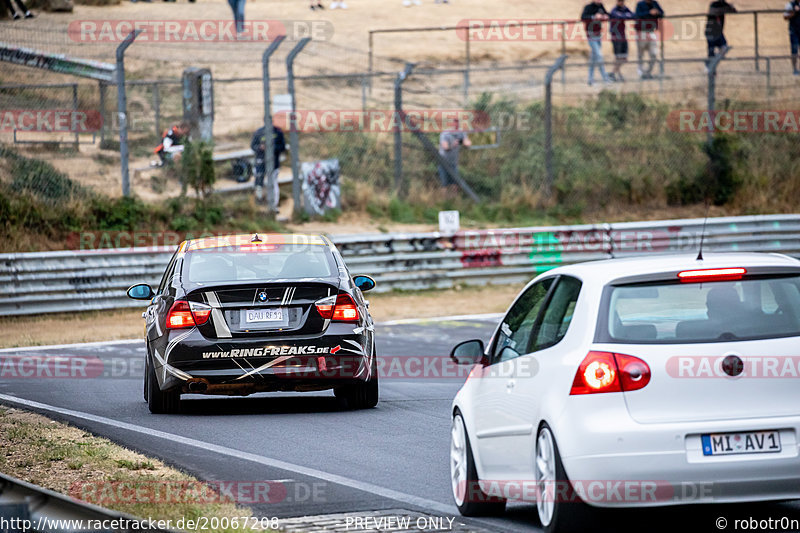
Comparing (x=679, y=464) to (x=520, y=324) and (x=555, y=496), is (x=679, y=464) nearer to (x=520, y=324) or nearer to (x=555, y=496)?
(x=555, y=496)

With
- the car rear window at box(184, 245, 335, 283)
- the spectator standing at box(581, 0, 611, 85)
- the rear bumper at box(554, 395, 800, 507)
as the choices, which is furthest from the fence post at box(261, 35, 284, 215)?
the rear bumper at box(554, 395, 800, 507)

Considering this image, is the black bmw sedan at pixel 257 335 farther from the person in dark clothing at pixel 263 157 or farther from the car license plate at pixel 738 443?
the person in dark clothing at pixel 263 157

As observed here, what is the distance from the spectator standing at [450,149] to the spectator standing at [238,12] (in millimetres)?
10360

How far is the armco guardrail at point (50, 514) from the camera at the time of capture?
477cm

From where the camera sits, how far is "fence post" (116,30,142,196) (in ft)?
73.7

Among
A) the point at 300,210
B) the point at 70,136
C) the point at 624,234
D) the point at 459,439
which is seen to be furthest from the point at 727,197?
the point at 459,439

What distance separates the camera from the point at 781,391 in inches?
240

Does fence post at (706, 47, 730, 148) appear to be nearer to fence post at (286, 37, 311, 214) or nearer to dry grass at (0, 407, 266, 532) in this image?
fence post at (286, 37, 311, 214)

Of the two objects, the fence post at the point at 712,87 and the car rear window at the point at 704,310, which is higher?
the fence post at the point at 712,87

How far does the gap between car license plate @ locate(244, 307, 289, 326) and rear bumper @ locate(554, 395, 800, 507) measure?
5417 mm

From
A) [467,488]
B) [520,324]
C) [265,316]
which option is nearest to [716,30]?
[265,316]

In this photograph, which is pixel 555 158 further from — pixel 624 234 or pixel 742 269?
pixel 742 269

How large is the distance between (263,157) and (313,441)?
16212 mm

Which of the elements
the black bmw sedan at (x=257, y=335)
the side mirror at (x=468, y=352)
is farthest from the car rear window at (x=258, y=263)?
the side mirror at (x=468, y=352)
